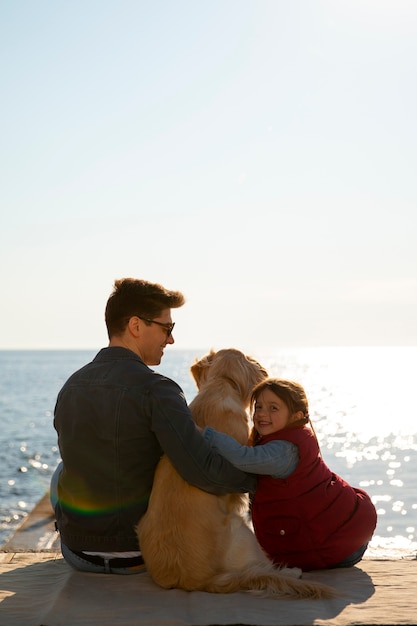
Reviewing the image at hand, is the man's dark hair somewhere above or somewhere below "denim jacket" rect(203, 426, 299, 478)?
above

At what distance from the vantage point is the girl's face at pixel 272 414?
568cm

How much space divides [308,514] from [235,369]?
1.24 meters

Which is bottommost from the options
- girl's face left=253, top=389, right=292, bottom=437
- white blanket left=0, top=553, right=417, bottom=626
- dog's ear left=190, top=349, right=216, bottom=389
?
white blanket left=0, top=553, right=417, bottom=626

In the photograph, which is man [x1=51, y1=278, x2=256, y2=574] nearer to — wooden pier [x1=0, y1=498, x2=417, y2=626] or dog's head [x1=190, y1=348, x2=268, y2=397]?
wooden pier [x1=0, y1=498, x2=417, y2=626]

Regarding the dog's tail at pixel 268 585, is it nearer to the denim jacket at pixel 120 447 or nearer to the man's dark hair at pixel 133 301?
the denim jacket at pixel 120 447

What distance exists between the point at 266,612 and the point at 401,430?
2162 inches

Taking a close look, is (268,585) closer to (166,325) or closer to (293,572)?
(293,572)

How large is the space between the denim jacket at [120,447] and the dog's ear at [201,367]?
1.02 metres

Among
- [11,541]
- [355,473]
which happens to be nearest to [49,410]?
[355,473]

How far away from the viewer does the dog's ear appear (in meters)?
6.36

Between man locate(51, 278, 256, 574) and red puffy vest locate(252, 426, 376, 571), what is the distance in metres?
0.27

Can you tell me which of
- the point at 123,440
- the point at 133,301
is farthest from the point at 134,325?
the point at 123,440

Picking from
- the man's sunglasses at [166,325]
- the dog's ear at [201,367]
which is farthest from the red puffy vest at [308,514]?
the man's sunglasses at [166,325]

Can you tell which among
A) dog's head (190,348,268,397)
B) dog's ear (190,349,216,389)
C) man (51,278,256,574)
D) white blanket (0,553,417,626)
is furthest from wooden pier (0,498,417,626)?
dog's ear (190,349,216,389)
